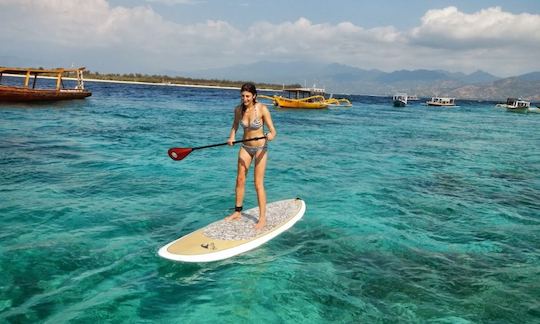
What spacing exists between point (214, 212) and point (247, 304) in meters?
4.47

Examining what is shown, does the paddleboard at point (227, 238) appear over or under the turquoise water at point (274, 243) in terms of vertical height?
over

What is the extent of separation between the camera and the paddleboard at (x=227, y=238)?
687 centimetres

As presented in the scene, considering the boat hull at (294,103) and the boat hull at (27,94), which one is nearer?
the boat hull at (27,94)

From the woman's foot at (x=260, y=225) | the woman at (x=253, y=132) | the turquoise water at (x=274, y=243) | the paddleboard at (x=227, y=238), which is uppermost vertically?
the woman at (x=253, y=132)

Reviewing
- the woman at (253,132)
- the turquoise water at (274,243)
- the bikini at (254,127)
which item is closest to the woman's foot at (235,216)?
the woman at (253,132)

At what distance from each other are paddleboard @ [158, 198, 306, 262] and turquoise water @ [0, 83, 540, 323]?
0.18m

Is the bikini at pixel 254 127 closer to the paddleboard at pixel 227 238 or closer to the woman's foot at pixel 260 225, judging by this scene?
the woman's foot at pixel 260 225

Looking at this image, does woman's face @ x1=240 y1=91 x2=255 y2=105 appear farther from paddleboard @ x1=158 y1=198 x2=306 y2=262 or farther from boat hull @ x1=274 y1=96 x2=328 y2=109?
boat hull @ x1=274 y1=96 x2=328 y2=109

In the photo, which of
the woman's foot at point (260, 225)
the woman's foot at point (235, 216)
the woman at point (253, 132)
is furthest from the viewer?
the woman's foot at point (235, 216)

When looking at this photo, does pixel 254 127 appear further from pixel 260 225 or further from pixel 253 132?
pixel 260 225

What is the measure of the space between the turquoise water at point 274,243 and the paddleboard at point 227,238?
7.2 inches

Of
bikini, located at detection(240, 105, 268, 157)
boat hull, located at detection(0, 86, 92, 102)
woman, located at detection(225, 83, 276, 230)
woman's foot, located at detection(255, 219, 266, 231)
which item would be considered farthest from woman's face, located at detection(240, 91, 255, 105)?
boat hull, located at detection(0, 86, 92, 102)

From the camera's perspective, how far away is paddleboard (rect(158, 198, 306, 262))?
22.5 feet

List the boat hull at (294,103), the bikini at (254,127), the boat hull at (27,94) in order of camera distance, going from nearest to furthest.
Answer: the bikini at (254,127) < the boat hull at (27,94) < the boat hull at (294,103)
